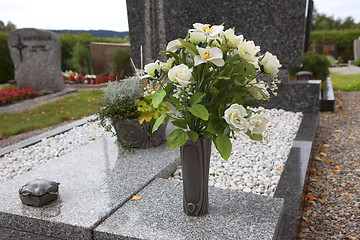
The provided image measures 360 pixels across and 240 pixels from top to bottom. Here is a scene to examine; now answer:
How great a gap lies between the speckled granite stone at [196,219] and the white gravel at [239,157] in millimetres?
441

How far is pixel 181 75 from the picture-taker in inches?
56.9

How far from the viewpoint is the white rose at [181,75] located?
142 centimetres

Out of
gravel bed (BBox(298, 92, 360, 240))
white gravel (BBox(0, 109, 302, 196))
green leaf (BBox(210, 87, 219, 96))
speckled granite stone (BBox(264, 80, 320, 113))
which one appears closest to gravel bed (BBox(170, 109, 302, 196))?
white gravel (BBox(0, 109, 302, 196))

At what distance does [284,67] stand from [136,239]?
4033 mm

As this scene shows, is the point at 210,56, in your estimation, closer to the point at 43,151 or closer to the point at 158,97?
the point at 158,97

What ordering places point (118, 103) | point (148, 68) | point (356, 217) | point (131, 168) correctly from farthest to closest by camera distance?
point (118, 103), point (131, 168), point (356, 217), point (148, 68)

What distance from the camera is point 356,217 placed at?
2.45 metres

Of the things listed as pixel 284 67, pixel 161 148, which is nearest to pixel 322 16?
pixel 284 67

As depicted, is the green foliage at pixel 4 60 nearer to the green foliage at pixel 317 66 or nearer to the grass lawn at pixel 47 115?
the grass lawn at pixel 47 115

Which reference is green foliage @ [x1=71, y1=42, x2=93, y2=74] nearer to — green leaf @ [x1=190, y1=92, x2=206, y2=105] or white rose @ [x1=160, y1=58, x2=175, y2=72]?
white rose @ [x1=160, y1=58, x2=175, y2=72]

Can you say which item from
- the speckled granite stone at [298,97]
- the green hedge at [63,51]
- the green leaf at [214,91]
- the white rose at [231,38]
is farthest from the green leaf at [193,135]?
the green hedge at [63,51]

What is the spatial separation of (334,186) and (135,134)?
72.5 inches

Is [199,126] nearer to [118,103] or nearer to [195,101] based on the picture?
[195,101]

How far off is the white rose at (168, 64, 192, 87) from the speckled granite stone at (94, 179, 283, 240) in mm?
776
